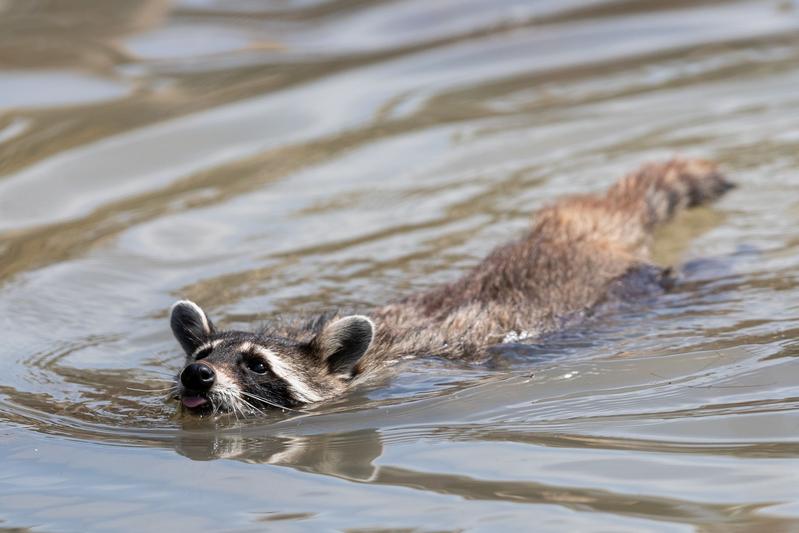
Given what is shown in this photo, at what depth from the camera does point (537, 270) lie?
959cm

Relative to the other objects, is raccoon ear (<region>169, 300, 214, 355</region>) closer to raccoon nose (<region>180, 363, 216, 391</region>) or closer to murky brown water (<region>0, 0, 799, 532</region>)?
murky brown water (<region>0, 0, 799, 532</region>)

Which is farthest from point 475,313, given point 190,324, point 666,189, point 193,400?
point 666,189

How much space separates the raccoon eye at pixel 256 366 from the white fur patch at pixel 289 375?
4 cm

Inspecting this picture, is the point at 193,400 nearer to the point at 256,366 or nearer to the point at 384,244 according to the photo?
the point at 256,366

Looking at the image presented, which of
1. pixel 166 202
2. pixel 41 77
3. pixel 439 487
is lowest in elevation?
pixel 439 487

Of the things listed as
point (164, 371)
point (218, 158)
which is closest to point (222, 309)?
point (164, 371)

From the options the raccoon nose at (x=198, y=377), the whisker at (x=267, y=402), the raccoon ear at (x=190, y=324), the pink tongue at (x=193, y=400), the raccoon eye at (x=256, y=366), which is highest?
the raccoon ear at (x=190, y=324)

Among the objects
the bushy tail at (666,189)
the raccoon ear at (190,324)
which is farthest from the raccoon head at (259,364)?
the bushy tail at (666,189)

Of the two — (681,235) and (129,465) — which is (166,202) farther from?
(129,465)

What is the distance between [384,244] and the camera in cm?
1148

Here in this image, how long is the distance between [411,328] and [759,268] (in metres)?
3.01

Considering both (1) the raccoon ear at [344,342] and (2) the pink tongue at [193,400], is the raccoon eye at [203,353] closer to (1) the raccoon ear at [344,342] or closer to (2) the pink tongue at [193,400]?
(2) the pink tongue at [193,400]

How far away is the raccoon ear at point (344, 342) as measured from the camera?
27.1ft

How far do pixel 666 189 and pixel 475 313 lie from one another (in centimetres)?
303
